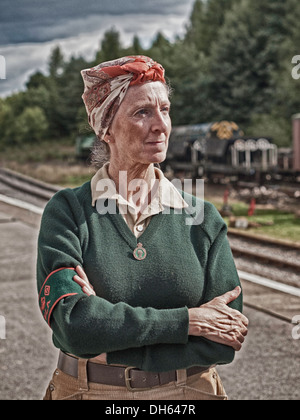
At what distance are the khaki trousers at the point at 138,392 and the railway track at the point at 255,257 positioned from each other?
4.07 metres

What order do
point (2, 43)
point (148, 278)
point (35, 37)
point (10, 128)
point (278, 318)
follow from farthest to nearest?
point (278, 318), point (10, 128), point (35, 37), point (2, 43), point (148, 278)

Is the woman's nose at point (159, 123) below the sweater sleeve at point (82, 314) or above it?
above

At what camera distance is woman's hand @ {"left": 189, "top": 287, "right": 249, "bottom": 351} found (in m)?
1.71

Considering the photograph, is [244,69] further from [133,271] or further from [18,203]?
[133,271]

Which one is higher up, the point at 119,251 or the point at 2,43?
the point at 2,43

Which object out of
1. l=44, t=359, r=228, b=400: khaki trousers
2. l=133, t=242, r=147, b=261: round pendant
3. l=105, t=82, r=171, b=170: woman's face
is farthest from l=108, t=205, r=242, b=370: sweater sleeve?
l=105, t=82, r=171, b=170: woman's face

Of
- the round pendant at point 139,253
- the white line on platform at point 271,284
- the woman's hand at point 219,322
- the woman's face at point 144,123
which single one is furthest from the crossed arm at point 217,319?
the white line on platform at point 271,284

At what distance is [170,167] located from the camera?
21.3 meters

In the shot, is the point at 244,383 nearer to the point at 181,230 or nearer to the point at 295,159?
the point at 181,230

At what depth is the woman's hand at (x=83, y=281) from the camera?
1.67 metres

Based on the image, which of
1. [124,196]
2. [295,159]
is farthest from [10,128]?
[295,159]

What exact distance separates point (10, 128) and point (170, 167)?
50.8ft

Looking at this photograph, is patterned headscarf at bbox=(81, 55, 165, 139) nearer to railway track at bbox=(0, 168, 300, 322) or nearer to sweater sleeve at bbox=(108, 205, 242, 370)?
sweater sleeve at bbox=(108, 205, 242, 370)

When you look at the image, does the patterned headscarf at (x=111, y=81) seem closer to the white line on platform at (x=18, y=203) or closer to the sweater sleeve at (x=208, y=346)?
the sweater sleeve at (x=208, y=346)
